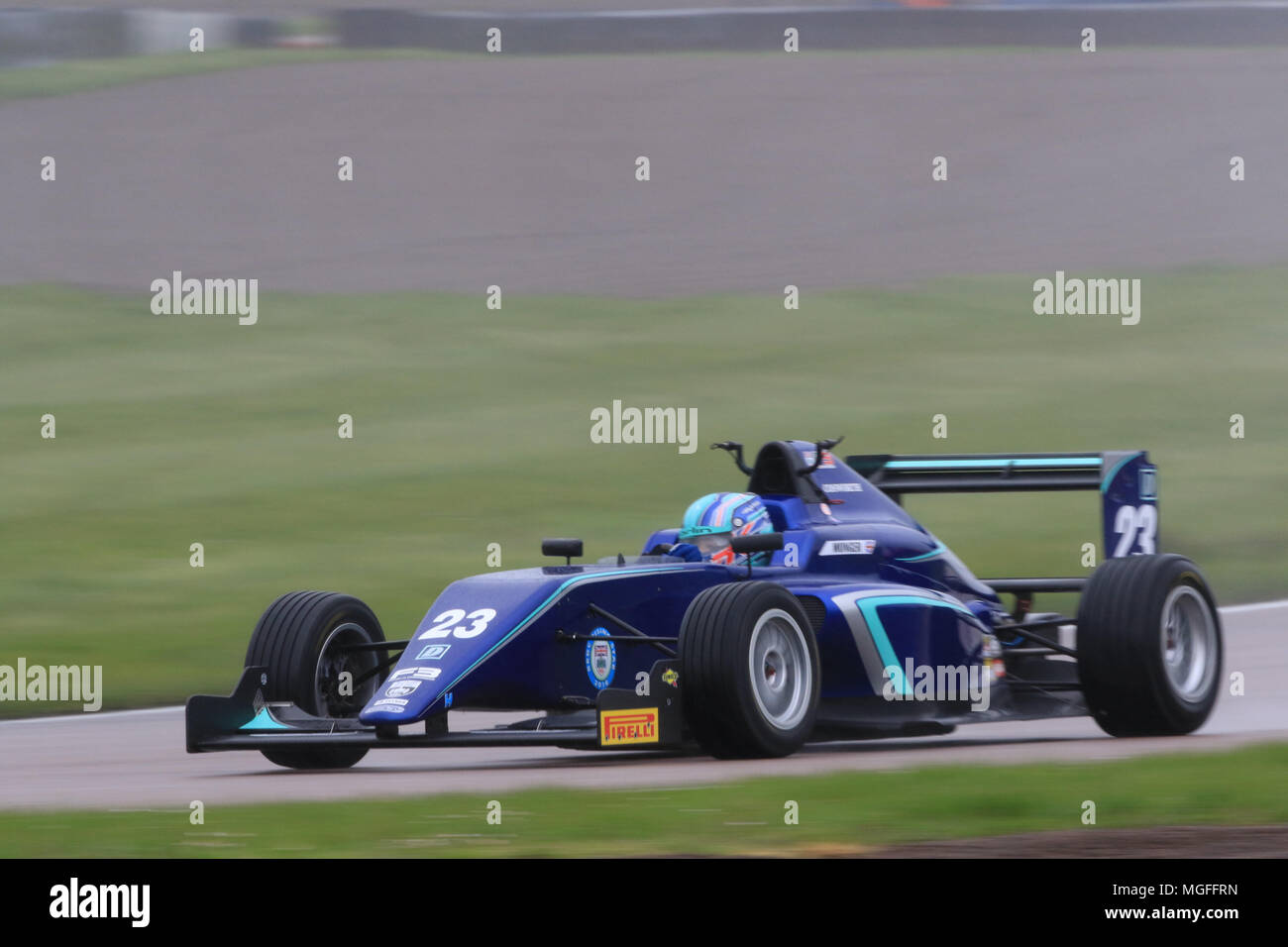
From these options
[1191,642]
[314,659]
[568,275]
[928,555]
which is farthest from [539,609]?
[568,275]

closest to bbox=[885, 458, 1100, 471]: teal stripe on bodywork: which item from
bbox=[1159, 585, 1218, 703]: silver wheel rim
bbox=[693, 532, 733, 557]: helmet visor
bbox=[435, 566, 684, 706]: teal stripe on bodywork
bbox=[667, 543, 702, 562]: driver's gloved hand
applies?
bbox=[1159, 585, 1218, 703]: silver wheel rim

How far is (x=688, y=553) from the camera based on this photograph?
32.4ft

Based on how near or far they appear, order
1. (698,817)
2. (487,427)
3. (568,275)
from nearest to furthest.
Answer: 1. (698,817)
2. (487,427)
3. (568,275)

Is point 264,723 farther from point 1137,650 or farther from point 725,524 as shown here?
point 1137,650

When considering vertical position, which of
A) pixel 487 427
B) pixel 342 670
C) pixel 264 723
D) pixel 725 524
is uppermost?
pixel 487 427

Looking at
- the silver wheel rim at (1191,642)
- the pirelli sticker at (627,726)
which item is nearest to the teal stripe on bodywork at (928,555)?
the silver wheel rim at (1191,642)

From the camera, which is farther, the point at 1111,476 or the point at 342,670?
the point at 1111,476

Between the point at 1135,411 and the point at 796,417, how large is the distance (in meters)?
3.93

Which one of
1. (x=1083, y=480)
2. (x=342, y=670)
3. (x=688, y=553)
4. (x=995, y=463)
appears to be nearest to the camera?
(x=342, y=670)

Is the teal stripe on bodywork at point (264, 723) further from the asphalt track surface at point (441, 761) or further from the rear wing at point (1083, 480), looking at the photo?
the rear wing at point (1083, 480)

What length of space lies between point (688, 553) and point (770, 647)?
1281 mm

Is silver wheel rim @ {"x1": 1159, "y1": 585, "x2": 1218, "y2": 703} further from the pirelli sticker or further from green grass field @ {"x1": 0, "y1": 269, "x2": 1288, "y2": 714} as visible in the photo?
green grass field @ {"x1": 0, "y1": 269, "x2": 1288, "y2": 714}

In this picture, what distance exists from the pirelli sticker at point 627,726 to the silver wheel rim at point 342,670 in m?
1.85

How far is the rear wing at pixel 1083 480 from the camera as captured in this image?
1080cm
